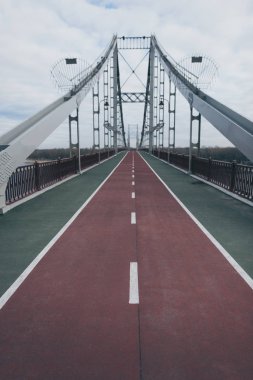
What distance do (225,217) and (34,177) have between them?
990 cm

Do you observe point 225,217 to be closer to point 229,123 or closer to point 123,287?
point 229,123

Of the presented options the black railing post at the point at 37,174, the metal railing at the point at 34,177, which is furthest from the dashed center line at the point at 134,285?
the black railing post at the point at 37,174

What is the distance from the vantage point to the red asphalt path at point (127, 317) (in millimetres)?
3617

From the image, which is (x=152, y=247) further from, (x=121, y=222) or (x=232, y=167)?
(x=232, y=167)

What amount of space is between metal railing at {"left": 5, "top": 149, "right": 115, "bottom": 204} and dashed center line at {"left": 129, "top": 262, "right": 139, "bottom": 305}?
8138 mm

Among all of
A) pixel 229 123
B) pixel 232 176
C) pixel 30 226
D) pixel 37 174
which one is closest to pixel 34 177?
pixel 37 174

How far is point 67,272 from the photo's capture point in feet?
20.7

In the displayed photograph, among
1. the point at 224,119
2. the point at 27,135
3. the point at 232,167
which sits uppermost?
the point at 224,119

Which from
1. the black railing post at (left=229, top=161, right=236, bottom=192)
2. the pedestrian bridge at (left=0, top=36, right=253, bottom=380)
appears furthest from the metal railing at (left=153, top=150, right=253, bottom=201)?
the pedestrian bridge at (left=0, top=36, right=253, bottom=380)

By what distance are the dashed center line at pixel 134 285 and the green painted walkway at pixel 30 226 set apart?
7.35 feet

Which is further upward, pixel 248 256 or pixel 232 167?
pixel 232 167

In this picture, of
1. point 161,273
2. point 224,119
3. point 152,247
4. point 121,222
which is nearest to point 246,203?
point 224,119

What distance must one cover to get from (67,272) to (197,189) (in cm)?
1315

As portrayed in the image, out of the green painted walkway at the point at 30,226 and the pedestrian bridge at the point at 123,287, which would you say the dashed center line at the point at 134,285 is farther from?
the green painted walkway at the point at 30,226
